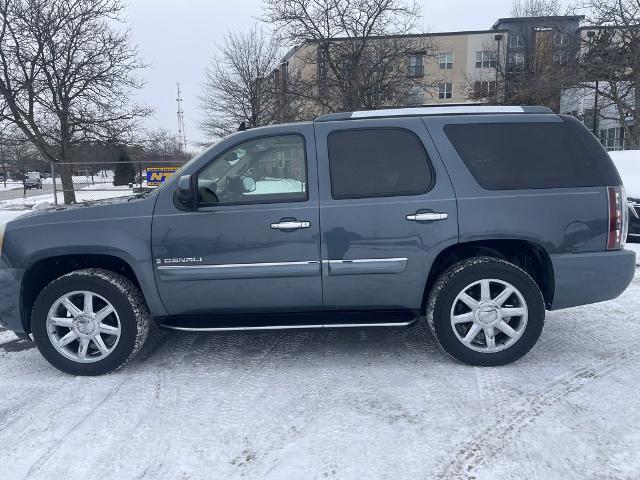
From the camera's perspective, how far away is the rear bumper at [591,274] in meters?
3.68

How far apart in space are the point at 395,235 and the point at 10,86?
1804cm

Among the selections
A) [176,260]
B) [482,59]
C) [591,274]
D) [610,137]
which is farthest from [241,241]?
[482,59]

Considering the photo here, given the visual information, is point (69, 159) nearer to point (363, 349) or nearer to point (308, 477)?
point (363, 349)

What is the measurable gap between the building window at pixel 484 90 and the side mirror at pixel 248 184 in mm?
32171

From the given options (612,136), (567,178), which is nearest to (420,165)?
(567,178)

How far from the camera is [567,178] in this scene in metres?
3.71

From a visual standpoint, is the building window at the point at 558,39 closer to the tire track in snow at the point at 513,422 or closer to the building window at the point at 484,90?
the building window at the point at 484,90

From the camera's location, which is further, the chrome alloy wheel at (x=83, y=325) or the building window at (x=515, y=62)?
the building window at (x=515, y=62)

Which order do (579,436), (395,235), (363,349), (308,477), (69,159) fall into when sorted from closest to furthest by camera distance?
(308,477) < (579,436) < (395,235) < (363,349) < (69,159)

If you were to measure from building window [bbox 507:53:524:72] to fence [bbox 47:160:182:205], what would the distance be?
27.6 metres

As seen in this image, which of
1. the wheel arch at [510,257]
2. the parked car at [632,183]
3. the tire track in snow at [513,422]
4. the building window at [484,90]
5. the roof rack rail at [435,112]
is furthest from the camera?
the building window at [484,90]

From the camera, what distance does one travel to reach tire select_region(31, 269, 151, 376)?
367 cm

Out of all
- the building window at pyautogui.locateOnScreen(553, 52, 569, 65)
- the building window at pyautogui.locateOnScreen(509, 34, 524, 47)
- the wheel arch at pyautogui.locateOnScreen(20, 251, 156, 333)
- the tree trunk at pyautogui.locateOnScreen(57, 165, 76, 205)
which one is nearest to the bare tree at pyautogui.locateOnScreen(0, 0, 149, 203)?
the tree trunk at pyautogui.locateOnScreen(57, 165, 76, 205)

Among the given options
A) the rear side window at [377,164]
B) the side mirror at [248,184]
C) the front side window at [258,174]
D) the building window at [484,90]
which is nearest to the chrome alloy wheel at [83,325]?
the front side window at [258,174]
